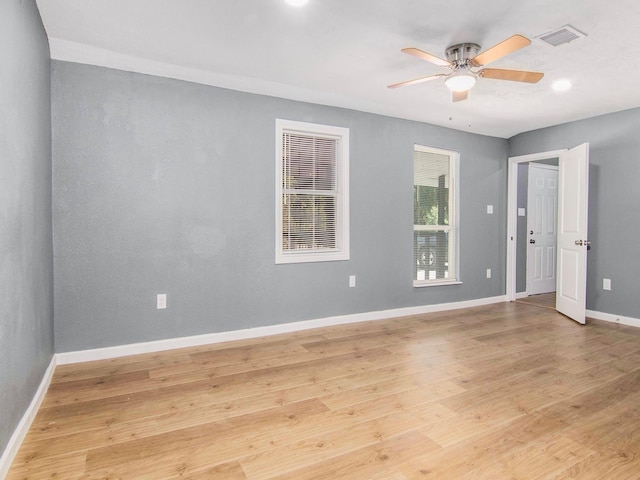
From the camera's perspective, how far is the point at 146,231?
3188 mm

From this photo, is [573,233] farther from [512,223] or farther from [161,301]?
[161,301]

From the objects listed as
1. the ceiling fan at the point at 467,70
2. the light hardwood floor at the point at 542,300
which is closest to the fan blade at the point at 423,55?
the ceiling fan at the point at 467,70

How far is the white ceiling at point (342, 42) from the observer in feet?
7.62

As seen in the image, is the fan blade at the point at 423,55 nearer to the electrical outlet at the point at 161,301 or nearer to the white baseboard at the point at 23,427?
the electrical outlet at the point at 161,301

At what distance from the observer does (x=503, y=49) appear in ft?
7.66

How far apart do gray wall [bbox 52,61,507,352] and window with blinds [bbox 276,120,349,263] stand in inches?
4.2

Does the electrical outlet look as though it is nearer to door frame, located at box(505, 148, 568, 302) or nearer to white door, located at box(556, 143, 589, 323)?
white door, located at box(556, 143, 589, 323)

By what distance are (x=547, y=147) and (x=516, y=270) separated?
71.7 inches

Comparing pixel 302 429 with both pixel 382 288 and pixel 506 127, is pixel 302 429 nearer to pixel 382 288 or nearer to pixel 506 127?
pixel 382 288

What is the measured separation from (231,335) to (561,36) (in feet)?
11.6

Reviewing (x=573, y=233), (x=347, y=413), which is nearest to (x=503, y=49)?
(x=347, y=413)

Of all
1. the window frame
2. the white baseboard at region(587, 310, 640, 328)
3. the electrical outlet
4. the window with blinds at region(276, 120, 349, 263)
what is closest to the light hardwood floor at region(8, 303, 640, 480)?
the electrical outlet

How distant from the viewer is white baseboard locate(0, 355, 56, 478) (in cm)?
160

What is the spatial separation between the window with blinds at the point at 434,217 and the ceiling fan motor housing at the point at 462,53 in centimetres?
196
